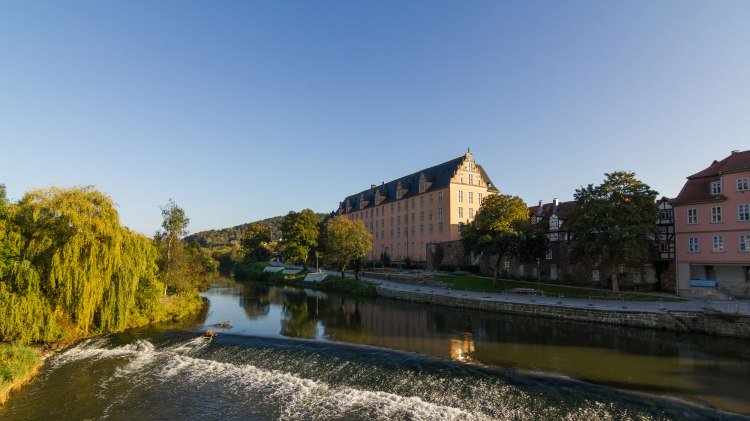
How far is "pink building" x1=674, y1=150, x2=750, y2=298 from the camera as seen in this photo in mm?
31750

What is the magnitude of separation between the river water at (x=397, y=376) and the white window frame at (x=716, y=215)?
1302 cm

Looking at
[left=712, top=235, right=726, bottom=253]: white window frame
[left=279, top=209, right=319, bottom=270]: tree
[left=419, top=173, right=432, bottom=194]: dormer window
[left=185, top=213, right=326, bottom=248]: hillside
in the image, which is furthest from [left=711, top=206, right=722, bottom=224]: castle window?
[left=185, top=213, right=326, bottom=248]: hillside

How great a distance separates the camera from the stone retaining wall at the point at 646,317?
82.4 feet

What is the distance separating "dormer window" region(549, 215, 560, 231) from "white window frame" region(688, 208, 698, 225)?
1273 centimetres

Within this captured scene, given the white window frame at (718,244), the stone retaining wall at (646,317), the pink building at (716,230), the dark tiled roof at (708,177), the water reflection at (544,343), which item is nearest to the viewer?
the water reflection at (544,343)

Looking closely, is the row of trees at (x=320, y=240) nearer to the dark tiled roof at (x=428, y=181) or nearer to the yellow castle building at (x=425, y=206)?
the yellow castle building at (x=425, y=206)

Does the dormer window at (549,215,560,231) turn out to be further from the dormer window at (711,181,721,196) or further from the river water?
the river water

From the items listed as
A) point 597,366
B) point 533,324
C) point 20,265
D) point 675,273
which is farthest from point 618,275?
point 20,265

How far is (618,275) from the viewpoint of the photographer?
38406 millimetres

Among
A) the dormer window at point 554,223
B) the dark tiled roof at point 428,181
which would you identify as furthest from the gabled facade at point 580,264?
the dark tiled roof at point 428,181

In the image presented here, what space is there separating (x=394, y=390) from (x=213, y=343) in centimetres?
1251

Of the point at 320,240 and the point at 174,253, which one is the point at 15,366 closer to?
the point at 174,253

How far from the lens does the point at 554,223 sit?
152 ft

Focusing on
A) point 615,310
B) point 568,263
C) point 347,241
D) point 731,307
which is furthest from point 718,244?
point 347,241
